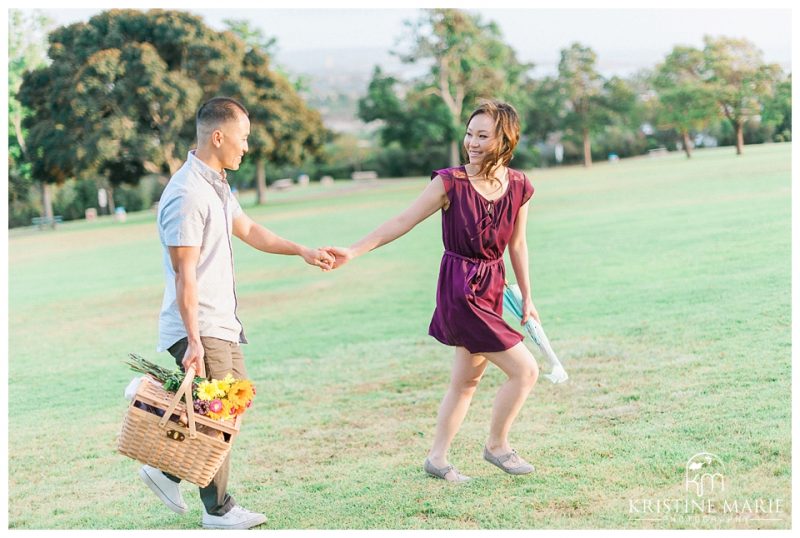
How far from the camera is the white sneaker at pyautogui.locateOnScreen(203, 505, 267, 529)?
408 cm

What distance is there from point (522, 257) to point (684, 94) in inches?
637

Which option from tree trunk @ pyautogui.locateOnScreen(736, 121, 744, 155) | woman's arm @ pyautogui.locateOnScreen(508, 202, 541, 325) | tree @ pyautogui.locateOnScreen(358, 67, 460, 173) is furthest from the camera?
tree @ pyautogui.locateOnScreen(358, 67, 460, 173)

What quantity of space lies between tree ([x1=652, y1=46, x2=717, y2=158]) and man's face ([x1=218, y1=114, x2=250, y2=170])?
1572cm

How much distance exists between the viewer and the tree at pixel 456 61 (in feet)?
120

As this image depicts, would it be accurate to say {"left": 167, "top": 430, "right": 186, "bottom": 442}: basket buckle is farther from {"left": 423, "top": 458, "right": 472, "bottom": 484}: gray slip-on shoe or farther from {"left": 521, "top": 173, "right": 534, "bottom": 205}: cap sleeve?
{"left": 521, "top": 173, "right": 534, "bottom": 205}: cap sleeve

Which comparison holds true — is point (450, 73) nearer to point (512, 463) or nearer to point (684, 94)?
point (684, 94)

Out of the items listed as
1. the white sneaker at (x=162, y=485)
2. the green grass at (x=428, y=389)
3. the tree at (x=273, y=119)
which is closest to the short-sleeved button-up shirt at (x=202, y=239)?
the white sneaker at (x=162, y=485)

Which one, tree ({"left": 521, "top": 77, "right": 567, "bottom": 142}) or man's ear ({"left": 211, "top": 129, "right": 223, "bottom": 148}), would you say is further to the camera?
tree ({"left": 521, "top": 77, "right": 567, "bottom": 142})

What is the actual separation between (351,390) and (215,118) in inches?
126

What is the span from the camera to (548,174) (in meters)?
31.0

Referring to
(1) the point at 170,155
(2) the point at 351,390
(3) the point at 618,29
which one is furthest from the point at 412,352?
(3) the point at 618,29

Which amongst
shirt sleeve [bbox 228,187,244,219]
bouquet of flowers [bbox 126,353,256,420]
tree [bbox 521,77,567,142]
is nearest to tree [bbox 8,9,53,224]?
tree [bbox 521,77,567,142]

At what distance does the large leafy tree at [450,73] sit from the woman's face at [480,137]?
3195 centimetres

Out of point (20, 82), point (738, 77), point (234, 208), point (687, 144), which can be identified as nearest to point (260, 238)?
point (234, 208)
